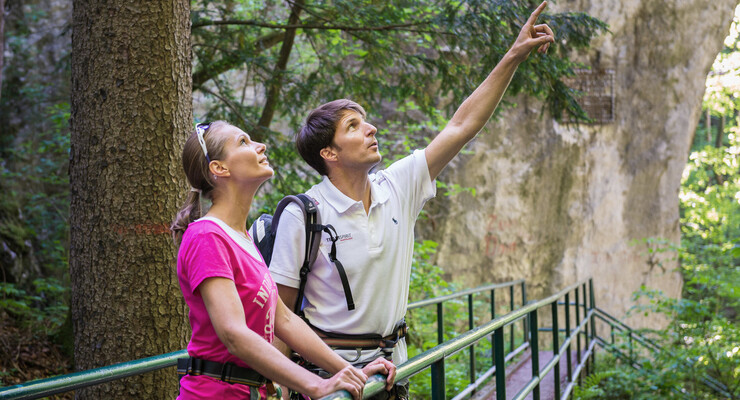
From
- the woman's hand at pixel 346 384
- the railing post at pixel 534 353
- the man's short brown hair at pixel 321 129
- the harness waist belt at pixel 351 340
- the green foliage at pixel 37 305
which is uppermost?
the man's short brown hair at pixel 321 129

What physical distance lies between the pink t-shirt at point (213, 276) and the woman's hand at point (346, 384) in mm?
242

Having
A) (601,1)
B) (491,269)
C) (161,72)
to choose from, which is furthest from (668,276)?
(161,72)

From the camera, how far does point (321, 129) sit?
244 centimetres

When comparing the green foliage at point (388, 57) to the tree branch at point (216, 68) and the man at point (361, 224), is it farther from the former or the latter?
the man at point (361, 224)

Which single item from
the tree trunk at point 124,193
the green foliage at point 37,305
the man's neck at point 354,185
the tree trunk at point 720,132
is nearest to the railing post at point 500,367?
the man's neck at point 354,185

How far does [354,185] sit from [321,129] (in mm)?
247

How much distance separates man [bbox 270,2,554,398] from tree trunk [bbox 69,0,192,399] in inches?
53.1

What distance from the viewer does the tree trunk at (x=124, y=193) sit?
11.1ft

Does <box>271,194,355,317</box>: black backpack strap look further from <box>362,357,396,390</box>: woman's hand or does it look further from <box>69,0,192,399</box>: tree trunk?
→ <box>69,0,192,399</box>: tree trunk

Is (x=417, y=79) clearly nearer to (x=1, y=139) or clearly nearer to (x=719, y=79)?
(x=1, y=139)

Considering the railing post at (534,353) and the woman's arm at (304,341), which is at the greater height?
the woman's arm at (304,341)

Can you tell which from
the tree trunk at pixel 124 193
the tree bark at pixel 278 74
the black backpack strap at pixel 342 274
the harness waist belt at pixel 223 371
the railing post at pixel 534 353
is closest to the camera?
the harness waist belt at pixel 223 371

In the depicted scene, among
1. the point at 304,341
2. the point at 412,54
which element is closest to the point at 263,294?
the point at 304,341

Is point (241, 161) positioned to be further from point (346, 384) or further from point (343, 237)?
point (346, 384)
